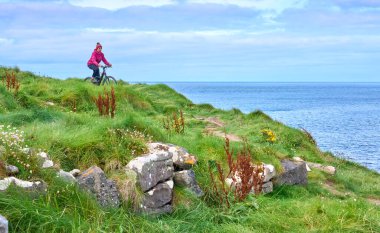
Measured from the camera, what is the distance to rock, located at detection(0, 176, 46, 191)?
6.70 metres

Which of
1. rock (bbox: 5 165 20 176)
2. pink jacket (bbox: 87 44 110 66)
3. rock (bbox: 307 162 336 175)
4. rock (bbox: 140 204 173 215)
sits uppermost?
pink jacket (bbox: 87 44 110 66)

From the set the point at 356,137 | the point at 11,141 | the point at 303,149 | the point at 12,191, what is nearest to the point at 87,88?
the point at 303,149

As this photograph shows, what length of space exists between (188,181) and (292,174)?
316 centimetres

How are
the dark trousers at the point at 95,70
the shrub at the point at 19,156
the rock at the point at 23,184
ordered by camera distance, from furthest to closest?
1. the dark trousers at the point at 95,70
2. the shrub at the point at 19,156
3. the rock at the point at 23,184

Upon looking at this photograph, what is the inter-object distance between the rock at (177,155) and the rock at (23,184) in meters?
2.56

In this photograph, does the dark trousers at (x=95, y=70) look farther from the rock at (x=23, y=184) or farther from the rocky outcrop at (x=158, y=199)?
the rock at (x=23, y=184)

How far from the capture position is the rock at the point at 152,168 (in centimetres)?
827

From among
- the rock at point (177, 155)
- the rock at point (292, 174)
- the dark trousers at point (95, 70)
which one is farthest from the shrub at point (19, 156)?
the dark trousers at point (95, 70)

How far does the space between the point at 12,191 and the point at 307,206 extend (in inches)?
167

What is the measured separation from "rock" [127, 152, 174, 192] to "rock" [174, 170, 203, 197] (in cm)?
15

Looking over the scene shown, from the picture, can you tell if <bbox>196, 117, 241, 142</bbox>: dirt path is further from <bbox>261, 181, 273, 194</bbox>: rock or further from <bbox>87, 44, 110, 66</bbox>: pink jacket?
<bbox>87, 44, 110, 66</bbox>: pink jacket

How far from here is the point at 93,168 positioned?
25.9 ft

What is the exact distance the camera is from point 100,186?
7633 mm

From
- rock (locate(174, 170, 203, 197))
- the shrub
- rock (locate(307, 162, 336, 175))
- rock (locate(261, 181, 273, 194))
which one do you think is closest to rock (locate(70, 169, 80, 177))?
the shrub
